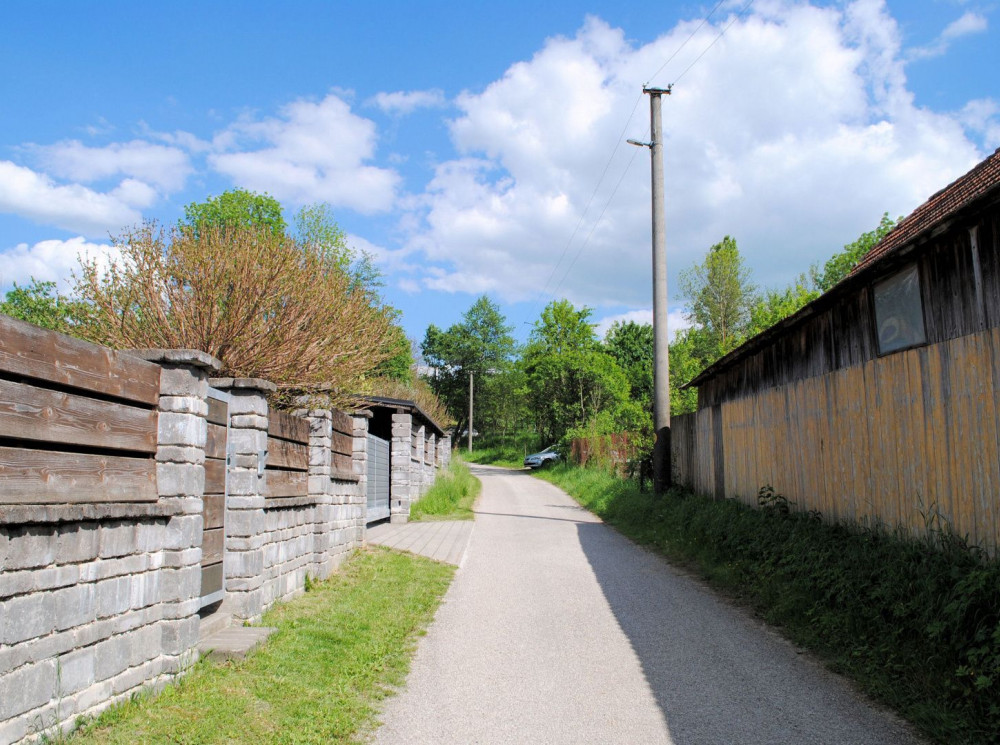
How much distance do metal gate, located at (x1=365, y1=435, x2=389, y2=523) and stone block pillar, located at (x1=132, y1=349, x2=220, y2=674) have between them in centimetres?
925

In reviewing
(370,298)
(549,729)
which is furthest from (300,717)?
(370,298)

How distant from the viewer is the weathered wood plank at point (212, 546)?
567cm

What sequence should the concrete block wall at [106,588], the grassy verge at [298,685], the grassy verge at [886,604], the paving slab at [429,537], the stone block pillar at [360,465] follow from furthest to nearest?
the paving slab at [429,537] < the stone block pillar at [360,465] < the grassy verge at [886,604] < the grassy verge at [298,685] < the concrete block wall at [106,588]

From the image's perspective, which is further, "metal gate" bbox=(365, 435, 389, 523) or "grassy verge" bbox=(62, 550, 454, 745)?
"metal gate" bbox=(365, 435, 389, 523)

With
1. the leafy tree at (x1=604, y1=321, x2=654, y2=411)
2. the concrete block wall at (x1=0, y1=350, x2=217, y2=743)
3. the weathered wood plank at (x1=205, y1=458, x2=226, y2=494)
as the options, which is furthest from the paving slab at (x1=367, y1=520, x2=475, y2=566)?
the leafy tree at (x1=604, y1=321, x2=654, y2=411)

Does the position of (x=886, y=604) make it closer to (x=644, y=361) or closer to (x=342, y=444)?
(x=342, y=444)

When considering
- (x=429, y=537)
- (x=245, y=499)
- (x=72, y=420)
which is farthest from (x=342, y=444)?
(x=72, y=420)

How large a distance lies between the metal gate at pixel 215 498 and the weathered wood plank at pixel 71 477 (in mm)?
1104

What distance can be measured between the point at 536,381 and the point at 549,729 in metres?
41.0

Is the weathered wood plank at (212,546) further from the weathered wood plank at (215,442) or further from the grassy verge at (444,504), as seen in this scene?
the grassy verge at (444,504)

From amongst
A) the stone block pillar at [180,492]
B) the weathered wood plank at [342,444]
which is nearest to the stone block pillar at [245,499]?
the stone block pillar at [180,492]

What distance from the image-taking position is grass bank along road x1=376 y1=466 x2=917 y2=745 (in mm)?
4250

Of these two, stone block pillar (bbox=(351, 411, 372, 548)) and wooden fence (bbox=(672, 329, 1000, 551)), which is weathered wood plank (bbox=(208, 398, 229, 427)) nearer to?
stone block pillar (bbox=(351, 411, 372, 548))

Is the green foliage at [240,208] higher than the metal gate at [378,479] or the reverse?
higher
